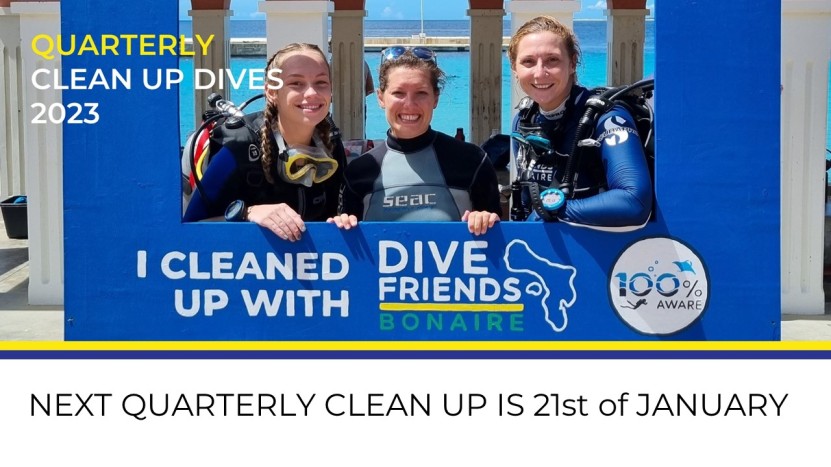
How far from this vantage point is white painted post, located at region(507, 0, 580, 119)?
6.69 metres

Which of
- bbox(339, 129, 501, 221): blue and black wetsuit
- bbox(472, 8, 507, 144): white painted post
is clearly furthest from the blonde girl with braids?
bbox(472, 8, 507, 144): white painted post

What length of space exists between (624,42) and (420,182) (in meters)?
10.4

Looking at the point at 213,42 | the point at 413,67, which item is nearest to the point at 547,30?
the point at 413,67

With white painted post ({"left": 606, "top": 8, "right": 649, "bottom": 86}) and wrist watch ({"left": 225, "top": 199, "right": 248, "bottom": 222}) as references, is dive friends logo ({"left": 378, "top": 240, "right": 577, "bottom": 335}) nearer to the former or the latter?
wrist watch ({"left": 225, "top": 199, "right": 248, "bottom": 222})

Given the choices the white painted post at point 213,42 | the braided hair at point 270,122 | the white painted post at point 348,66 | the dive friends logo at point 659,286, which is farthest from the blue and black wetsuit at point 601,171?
the white painted post at point 348,66

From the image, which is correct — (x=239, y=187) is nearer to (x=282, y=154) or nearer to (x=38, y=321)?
(x=282, y=154)

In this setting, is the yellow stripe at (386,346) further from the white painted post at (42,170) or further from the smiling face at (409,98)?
the white painted post at (42,170)

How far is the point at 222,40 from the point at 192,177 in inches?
274

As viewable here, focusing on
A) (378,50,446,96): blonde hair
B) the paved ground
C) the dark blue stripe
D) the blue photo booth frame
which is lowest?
the paved ground

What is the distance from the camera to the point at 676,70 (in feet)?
10.7

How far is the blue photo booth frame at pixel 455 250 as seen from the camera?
3256 mm

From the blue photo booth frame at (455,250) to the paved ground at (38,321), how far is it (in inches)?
125

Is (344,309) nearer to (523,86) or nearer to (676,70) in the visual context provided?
(523,86)

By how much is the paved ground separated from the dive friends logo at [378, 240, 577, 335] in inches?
136
